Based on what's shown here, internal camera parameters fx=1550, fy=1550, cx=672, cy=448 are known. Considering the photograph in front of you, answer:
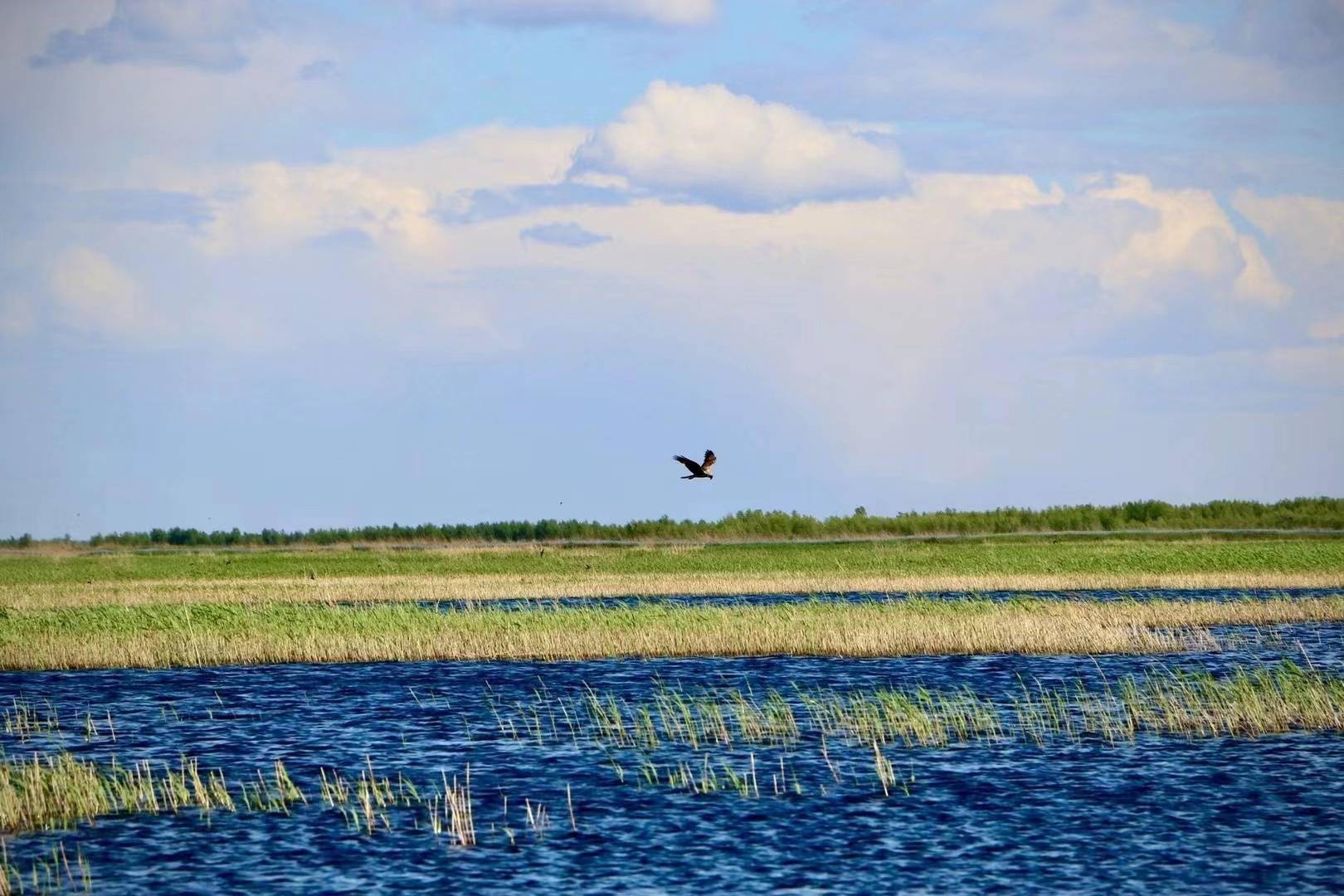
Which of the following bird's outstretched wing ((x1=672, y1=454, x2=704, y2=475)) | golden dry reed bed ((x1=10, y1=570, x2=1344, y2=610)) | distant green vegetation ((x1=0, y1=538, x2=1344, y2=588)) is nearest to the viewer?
bird's outstretched wing ((x1=672, y1=454, x2=704, y2=475))

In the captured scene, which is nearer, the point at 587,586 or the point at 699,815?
the point at 699,815

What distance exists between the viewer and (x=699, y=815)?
1791 centimetres

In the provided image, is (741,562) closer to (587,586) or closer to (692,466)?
(587,586)

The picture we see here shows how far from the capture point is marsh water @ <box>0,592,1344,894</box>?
15.1 metres

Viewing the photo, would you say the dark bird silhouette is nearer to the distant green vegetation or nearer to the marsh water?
the marsh water

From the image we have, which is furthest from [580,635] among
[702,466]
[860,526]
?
[860,526]

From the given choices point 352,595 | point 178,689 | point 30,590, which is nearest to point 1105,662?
point 178,689

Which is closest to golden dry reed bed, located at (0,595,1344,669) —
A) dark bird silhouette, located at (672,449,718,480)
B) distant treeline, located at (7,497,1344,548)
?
dark bird silhouette, located at (672,449,718,480)

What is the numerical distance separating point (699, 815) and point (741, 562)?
4698 centimetres

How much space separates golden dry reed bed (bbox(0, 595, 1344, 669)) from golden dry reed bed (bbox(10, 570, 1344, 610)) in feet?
25.9

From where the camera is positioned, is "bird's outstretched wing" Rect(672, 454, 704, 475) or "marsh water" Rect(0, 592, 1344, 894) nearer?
"marsh water" Rect(0, 592, 1344, 894)

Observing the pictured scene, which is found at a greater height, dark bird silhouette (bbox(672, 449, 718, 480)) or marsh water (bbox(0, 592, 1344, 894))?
dark bird silhouette (bbox(672, 449, 718, 480))

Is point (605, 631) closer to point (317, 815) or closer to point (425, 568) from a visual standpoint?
point (317, 815)

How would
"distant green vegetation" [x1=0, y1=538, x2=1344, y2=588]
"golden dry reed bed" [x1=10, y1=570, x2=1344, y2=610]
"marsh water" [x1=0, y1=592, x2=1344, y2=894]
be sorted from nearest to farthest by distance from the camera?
"marsh water" [x1=0, y1=592, x2=1344, y2=894] → "golden dry reed bed" [x1=10, y1=570, x2=1344, y2=610] → "distant green vegetation" [x1=0, y1=538, x2=1344, y2=588]
